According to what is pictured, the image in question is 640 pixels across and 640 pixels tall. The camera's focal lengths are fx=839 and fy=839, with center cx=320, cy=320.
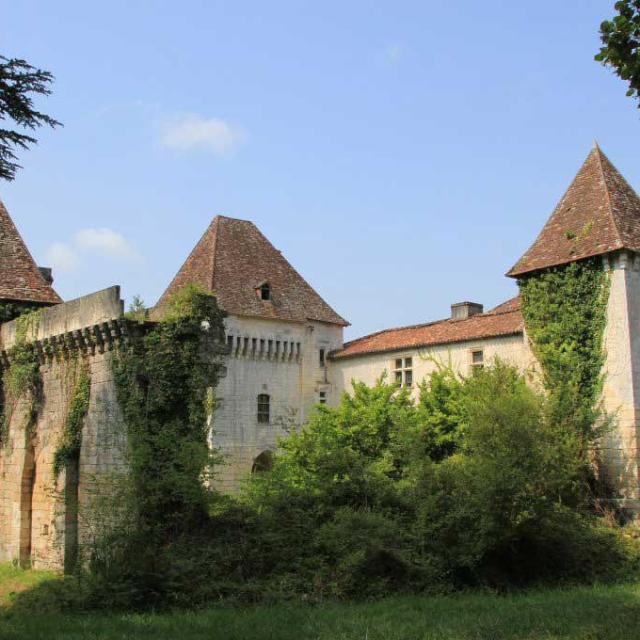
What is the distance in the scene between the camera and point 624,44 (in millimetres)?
10547

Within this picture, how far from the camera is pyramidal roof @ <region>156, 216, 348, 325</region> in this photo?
34.8m

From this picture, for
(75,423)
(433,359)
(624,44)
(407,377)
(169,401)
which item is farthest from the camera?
(407,377)

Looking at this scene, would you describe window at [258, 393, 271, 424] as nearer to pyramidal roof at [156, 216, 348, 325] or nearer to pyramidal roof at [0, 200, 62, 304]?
pyramidal roof at [156, 216, 348, 325]

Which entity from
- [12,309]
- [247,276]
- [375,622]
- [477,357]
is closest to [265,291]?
[247,276]

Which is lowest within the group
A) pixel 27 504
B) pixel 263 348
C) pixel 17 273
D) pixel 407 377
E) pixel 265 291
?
pixel 27 504

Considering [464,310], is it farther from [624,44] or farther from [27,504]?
[624,44]

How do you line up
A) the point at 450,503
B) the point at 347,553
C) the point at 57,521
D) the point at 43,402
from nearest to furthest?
1. the point at 347,553
2. the point at 450,503
3. the point at 57,521
4. the point at 43,402

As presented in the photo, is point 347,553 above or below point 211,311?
below

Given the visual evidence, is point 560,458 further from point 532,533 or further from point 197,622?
point 197,622

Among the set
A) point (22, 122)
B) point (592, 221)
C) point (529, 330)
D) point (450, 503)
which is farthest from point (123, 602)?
point (592, 221)

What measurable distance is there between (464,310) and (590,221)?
1010 centimetres

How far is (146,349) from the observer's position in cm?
1714

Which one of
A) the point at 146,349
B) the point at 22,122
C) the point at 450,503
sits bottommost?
the point at 450,503

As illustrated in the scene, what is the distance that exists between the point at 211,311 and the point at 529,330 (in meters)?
11.4
